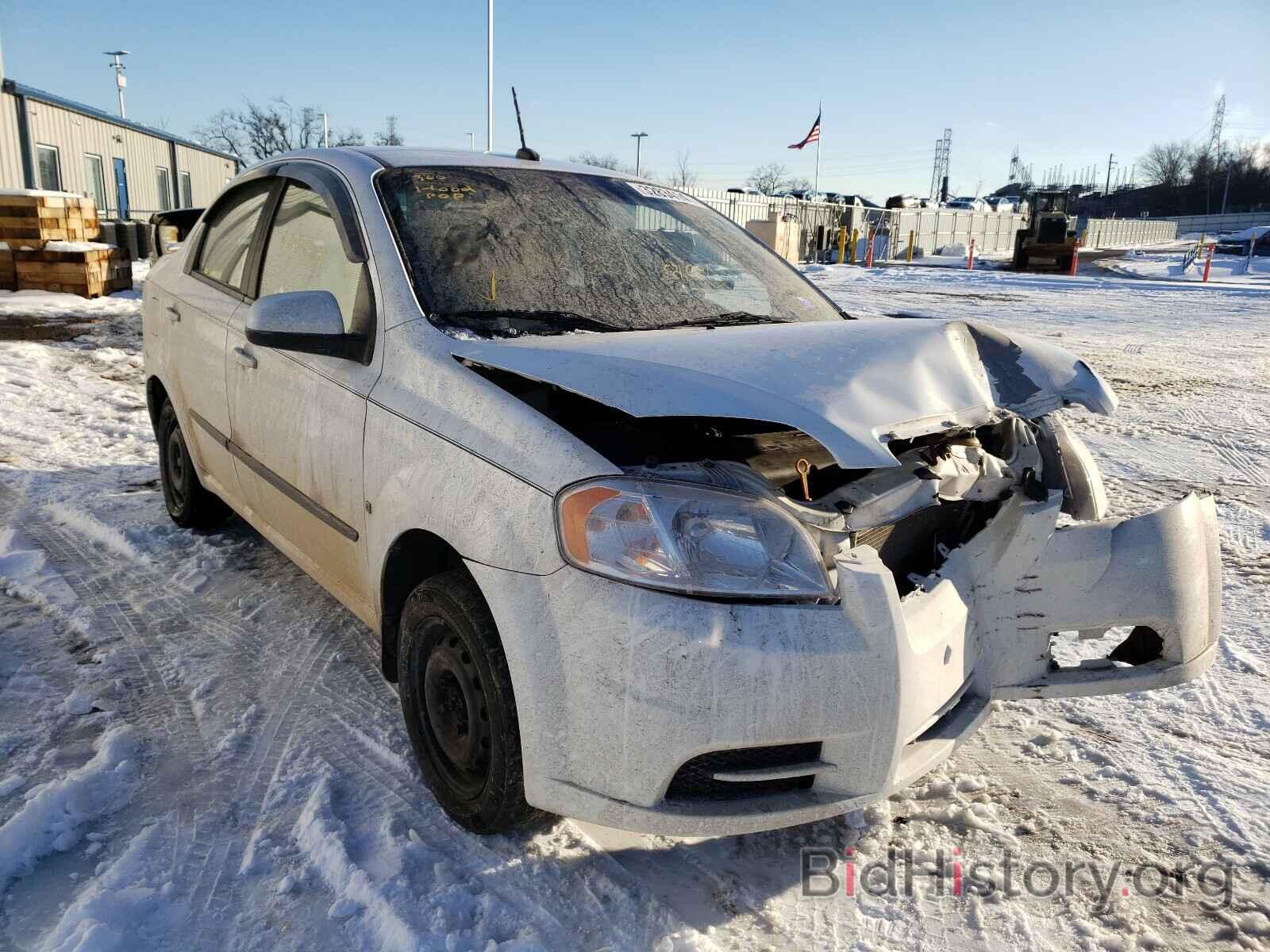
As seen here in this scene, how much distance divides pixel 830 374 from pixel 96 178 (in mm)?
27376

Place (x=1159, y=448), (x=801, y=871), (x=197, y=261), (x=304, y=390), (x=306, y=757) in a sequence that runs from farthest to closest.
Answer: (x=1159, y=448), (x=197, y=261), (x=304, y=390), (x=306, y=757), (x=801, y=871)

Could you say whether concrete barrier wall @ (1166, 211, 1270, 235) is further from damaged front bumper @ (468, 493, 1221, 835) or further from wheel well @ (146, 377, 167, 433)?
damaged front bumper @ (468, 493, 1221, 835)

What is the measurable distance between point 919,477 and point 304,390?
74.9 inches

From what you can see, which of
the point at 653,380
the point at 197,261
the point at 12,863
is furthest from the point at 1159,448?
the point at 12,863

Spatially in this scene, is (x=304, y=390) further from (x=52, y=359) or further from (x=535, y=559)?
(x=52, y=359)

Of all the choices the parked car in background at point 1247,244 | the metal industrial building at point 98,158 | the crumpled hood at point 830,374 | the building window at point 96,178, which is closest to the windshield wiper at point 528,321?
the crumpled hood at point 830,374

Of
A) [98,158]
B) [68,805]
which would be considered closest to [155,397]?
[68,805]

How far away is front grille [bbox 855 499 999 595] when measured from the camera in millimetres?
2327

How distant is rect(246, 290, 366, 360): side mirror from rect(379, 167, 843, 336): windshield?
0.85 ft

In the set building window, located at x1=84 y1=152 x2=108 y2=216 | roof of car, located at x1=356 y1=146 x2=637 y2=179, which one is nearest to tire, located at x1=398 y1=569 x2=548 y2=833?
roof of car, located at x1=356 y1=146 x2=637 y2=179

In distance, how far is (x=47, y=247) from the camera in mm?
12477

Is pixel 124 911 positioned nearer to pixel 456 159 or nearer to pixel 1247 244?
pixel 456 159

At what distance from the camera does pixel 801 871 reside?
2230mm

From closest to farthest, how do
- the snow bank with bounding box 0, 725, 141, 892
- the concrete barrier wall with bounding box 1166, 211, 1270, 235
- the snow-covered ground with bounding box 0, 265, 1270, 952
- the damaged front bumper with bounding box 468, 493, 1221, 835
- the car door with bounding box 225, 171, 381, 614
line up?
the damaged front bumper with bounding box 468, 493, 1221, 835 < the snow-covered ground with bounding box 0, 265, 1270, 952 < the snow bank with bounding box 0, 725, 141, 892 < the car door with bounding box 225, 171, 381, 614 < the concrete barrier wall with bounding box 1166, 211, 1270, 235
